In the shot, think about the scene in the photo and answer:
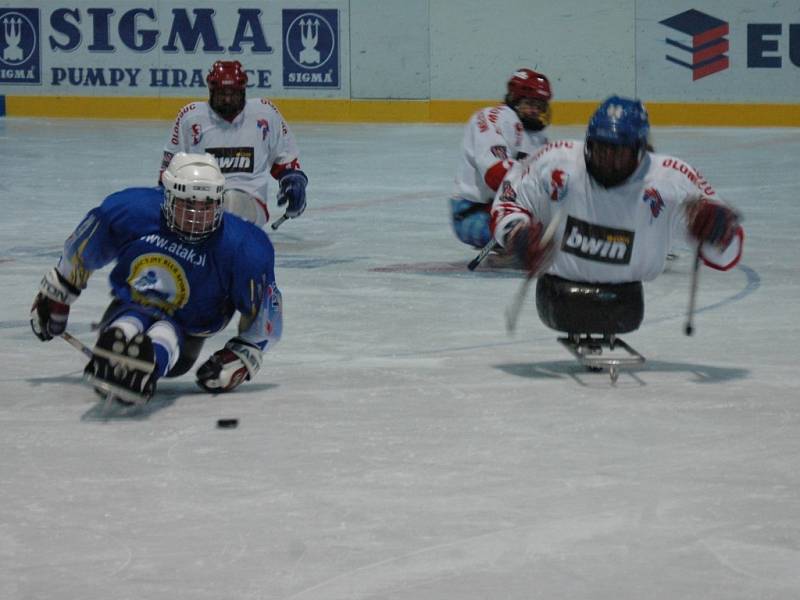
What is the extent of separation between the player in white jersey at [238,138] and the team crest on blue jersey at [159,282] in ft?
11.1

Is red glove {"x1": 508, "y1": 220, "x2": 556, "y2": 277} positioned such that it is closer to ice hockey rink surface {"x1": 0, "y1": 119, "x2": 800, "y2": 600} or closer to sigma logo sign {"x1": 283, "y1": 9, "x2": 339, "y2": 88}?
ice hockey rink surface {"x1": 0, "y1": 119, "x2": 800, "y2": 600}

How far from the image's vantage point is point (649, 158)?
5.09 meters

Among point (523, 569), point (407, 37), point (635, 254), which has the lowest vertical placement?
point (523, 569)

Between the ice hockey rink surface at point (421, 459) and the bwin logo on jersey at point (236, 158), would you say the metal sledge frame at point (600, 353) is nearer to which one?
the ice hockey rink surface at point (421, 459)

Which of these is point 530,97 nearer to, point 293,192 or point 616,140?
point 293,192

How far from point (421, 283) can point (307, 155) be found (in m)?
6.66

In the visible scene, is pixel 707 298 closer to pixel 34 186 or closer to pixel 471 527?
pixel 471 527

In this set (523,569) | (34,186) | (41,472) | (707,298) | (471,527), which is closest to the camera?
(523,569)

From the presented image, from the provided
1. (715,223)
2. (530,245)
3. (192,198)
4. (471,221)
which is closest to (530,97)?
(471,221)

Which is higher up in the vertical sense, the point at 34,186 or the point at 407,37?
the point at 407,37

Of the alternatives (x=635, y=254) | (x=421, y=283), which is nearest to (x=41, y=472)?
(x=635, y=254)

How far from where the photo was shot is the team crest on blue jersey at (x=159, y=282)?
4.70 metres

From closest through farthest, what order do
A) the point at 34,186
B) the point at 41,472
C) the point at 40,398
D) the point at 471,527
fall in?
1. the point at 471,527
2. the point at 41,472
3. the point at 40,398
4. the point at 34,186

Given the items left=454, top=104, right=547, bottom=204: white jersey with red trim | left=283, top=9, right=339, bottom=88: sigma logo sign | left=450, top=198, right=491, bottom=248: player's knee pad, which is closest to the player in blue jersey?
left=454, top=104, right=547, bottom=204: white jersey with red trim
